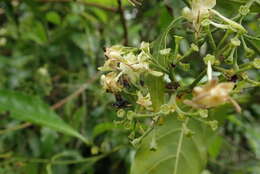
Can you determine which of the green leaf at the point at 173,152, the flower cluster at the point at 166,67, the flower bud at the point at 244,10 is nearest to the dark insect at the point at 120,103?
the flower cluster at the point at 166,67

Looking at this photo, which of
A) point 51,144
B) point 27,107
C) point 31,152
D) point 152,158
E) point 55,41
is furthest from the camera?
point 55,41

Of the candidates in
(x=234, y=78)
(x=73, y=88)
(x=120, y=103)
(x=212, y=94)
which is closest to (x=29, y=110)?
(x=73, y=88)

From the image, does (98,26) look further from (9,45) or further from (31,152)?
(31,152)

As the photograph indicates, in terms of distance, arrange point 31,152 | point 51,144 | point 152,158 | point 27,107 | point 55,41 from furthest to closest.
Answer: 1. point 55,41
2. point 31,152
3. point 51,144
4. point 27,107
5. point 152,158

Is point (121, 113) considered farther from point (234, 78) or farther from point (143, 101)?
point (234, 78)

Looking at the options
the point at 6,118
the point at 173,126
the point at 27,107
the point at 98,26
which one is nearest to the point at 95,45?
the point at 98,26
